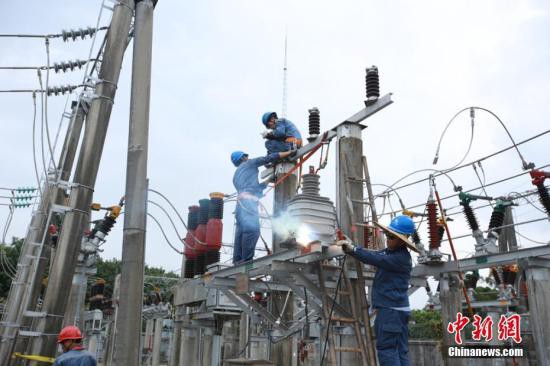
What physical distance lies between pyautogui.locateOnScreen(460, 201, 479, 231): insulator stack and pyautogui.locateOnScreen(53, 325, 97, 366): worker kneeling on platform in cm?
760

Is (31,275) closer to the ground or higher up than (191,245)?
closer to the ground

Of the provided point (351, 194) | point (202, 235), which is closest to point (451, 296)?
point (351, 194)

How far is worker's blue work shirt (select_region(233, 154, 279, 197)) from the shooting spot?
944cm

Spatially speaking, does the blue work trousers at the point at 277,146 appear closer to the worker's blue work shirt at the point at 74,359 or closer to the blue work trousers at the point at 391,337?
the blue work trousers at the point at 391,337

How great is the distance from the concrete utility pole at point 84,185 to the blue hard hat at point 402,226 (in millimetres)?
3939

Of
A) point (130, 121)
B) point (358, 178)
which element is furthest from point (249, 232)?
point (130, 121)

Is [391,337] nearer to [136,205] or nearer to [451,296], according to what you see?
[136,205]

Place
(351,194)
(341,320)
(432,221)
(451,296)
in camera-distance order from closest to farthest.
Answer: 1. (341,320)
2. (351,194)
3. (432,221)
4. (451,296)

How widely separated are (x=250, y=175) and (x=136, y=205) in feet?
14.7

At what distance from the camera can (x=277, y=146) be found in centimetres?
993

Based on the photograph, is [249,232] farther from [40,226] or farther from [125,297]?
[40,226]

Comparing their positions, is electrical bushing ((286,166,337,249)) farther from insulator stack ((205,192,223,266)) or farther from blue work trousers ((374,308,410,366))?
insulator stack ((205,192,223,266))

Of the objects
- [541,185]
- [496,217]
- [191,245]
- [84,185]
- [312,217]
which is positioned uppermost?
[541,185]

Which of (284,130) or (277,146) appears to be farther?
(277,146)
